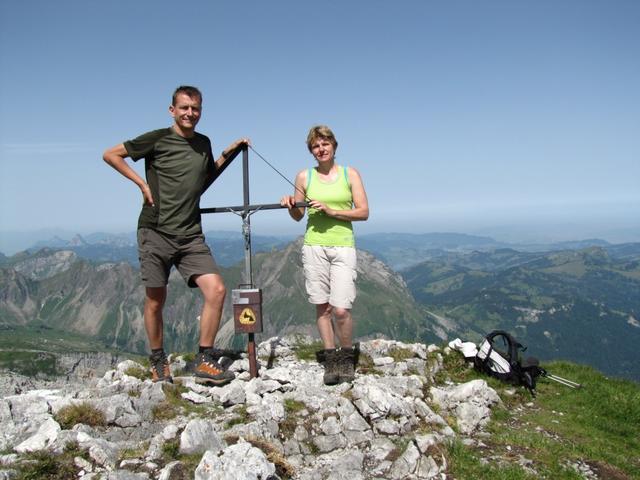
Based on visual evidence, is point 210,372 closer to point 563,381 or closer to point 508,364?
point 508,364

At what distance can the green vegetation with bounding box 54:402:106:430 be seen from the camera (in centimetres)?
734

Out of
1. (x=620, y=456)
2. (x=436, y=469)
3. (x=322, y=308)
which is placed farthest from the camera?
(x=322, y=308)

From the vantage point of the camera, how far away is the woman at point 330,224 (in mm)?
9047

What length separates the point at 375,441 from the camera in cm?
725

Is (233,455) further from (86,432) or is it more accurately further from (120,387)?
(120,387)

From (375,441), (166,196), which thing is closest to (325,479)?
(375,441)

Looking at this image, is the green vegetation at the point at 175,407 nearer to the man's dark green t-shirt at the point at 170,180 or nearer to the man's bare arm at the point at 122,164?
the man's dark green t-shirt at the point at 170,180

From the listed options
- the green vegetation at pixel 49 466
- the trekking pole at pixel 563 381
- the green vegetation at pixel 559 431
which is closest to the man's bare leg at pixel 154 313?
the green vegetation at pixel 49 466

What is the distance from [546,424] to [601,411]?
180 cm

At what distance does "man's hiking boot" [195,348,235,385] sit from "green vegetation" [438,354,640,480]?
15.0 feet

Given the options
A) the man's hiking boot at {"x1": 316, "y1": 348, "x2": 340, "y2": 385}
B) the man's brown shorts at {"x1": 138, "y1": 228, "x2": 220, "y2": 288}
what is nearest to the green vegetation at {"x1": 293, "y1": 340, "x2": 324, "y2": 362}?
the man's hiking boot at {"x1": 316, "y1": 348, "x2": 340, "y2": 385}

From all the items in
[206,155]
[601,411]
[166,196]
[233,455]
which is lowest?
[601,411]

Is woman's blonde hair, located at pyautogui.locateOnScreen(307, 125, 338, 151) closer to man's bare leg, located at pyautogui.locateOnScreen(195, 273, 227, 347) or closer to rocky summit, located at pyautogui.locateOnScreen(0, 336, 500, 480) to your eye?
man's bare leg, located at pyautogui.locateOnScreen(195, 273, 227, 347)

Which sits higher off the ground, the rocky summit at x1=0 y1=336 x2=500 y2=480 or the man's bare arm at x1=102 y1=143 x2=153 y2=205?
the man's bare arm at x1=102 y1=143 x2=153 y2=205
